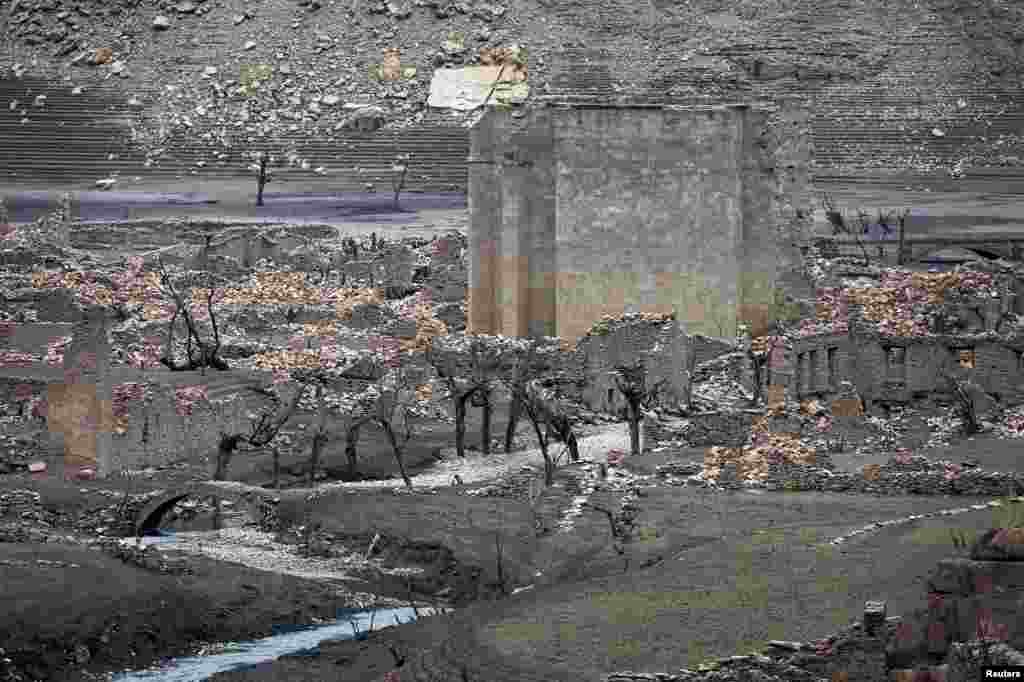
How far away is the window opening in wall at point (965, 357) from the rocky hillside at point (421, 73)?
3942 centimetres

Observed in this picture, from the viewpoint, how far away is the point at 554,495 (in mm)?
28875

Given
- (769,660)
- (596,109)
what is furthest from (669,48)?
(769,660)

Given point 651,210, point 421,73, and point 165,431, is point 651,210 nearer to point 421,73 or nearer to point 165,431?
point 165,431

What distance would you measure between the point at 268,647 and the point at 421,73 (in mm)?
60376

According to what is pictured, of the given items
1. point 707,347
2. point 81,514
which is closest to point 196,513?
point 81,514

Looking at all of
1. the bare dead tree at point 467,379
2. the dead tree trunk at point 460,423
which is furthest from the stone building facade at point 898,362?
the dead tree trunk at point 460,423

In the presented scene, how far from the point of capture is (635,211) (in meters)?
38.7

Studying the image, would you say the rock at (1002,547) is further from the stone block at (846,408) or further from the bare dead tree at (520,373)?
the bare dead tree at (520,373)

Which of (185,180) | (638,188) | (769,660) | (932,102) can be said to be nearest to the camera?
(769,660)

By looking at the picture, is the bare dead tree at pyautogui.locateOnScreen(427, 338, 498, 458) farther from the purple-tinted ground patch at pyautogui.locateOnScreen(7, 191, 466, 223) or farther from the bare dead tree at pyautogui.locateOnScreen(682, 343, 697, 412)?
the purple-tinted ground patch at pyautogui.locateOnScreen(7, 191, 466, 223)

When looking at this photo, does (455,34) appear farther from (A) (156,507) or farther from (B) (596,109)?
(A) (156,507)

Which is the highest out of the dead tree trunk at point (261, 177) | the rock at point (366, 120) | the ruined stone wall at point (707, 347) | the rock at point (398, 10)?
the rock at point (398, 10)

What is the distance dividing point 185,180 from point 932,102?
59.1 ft

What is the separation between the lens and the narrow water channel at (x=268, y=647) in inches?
931
